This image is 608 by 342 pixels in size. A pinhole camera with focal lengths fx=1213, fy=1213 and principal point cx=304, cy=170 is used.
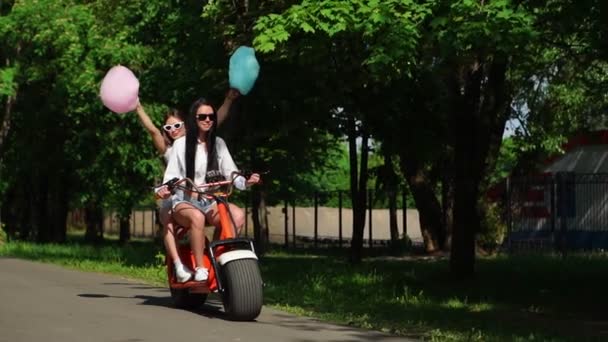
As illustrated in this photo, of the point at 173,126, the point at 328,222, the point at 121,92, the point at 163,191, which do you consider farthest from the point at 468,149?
the point at 328,222

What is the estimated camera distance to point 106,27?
3694cm

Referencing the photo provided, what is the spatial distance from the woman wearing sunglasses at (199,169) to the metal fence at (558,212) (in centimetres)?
1981

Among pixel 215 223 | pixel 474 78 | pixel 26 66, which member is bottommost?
pixel 215 223

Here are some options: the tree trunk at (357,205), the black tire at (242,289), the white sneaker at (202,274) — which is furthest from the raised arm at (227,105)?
the tree trunk at (357,205)

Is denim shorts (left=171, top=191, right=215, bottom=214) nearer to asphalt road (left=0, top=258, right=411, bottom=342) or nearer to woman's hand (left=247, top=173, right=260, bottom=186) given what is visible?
woman's hand (left=247, top=173, right=260, bottom=186)

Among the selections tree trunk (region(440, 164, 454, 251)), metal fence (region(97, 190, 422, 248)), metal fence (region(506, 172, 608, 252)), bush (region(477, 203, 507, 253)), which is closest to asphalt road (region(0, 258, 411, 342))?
tree trunk (region(440, 164, 454, 251))

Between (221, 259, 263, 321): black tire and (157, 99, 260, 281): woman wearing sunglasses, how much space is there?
474 millimetres

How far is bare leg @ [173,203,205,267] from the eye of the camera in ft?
33.9

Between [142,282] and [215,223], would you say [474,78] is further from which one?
[215,223]

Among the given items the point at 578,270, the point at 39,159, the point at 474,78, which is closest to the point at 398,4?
the point at 474,78

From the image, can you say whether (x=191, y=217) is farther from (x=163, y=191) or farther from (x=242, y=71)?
(x=242, y=71)

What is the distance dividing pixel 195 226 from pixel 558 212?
2186cm

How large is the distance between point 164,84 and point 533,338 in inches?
557

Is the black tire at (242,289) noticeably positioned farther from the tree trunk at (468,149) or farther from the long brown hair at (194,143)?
the tree trunk at (468,149)
